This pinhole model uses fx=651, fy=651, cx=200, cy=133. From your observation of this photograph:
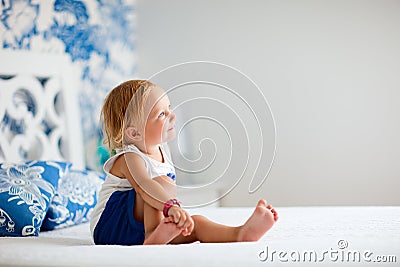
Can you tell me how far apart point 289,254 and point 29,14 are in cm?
196

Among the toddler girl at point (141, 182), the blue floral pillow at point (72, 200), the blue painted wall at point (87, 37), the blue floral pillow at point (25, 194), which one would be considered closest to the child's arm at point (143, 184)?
the toddler girl at point (141, 182)

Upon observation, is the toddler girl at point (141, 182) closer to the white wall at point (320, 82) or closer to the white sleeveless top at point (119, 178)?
the white sleeveless top at point (119, 178)

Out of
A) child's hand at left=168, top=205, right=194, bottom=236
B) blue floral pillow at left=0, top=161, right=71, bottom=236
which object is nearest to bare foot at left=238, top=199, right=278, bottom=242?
child's hand at left=168, top=205, right=194, bottom=236

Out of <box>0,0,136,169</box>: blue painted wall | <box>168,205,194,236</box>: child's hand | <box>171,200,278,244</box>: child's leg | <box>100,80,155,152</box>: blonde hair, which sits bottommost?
<box>171,200,278,244</box>: child's leg

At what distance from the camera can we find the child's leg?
1698 millimetres

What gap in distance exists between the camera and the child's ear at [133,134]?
1.86m

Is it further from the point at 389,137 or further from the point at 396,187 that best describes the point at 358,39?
the point at 396,187

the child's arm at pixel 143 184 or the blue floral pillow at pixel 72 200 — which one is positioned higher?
the child's arm at pixel 143 184

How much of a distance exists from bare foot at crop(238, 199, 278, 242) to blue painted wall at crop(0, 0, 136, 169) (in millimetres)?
1545

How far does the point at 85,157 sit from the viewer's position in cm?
332

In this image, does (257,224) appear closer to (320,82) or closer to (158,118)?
(158,118)

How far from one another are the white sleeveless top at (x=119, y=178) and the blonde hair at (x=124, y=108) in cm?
5

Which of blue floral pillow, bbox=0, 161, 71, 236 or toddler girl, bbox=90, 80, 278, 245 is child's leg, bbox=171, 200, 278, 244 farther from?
blue floral pillow, bbox=0, 161, 71, 236

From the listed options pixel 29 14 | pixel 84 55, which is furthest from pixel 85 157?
pixel 29 14
